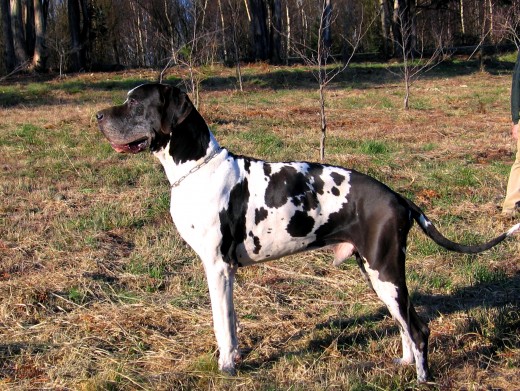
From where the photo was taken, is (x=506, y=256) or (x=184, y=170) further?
(x=506, y=256)

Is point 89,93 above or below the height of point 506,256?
above

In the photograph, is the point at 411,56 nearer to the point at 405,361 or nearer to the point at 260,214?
the point at 405,361

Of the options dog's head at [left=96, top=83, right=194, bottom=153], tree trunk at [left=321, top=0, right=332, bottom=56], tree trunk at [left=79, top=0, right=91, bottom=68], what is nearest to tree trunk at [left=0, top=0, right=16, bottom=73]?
tree trunk at [left=79, top=0, right=91, bottom=68]

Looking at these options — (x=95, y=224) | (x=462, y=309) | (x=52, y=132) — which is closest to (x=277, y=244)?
(x=462, y=309)

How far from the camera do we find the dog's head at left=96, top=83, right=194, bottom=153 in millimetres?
4086

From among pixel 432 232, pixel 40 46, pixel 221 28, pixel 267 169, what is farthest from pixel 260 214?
pixel 40 46

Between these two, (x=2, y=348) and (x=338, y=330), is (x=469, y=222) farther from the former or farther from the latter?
(x=2, y=348)

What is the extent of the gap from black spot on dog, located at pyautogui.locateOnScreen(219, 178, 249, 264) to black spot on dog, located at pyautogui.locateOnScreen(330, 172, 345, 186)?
565 millimetres

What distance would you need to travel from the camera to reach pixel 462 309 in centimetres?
511

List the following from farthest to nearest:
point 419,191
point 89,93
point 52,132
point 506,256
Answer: point 89,93 → point 52,132 → point 419,191 → point 506,256

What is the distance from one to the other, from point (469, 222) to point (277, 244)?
4.04 metres

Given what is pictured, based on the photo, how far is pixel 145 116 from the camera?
163 inches

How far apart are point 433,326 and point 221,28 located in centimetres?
2663

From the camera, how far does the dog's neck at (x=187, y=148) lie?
13.6 feet
